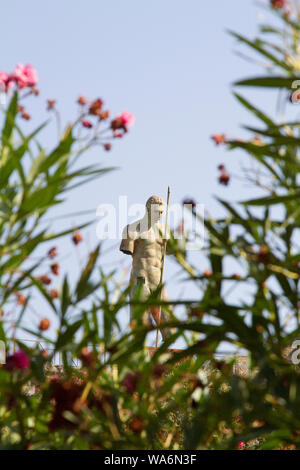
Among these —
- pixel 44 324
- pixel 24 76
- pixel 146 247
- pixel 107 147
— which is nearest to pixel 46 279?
pixel 44 324

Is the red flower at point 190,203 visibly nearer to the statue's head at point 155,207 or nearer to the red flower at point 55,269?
the red flower at point 55,269

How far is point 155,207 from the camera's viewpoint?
6852 millimetres

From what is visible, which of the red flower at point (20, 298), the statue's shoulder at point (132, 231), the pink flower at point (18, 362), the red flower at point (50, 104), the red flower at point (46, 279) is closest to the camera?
the pink flower at point (18, 362)

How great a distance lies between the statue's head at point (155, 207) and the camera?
6.84 metres

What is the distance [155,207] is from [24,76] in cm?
500

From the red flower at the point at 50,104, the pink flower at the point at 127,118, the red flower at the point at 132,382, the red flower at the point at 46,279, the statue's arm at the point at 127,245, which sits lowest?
the red flower at the point at 132,382

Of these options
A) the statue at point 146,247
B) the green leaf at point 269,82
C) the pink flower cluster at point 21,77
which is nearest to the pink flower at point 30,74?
the pink flower cluster at point 21,77

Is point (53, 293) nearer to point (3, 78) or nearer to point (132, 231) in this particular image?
point (3, 78)

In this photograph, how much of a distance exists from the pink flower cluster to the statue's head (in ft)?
16.2

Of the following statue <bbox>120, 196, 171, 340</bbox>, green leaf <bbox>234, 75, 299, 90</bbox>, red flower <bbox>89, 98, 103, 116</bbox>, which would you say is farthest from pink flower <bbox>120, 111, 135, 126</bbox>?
statue <bbox>120, 196, 171, 340</bbox>

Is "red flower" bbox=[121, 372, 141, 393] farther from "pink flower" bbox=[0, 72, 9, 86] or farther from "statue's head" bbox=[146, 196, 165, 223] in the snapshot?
"statue's head" bbox=[146, 196, 165, 223]
